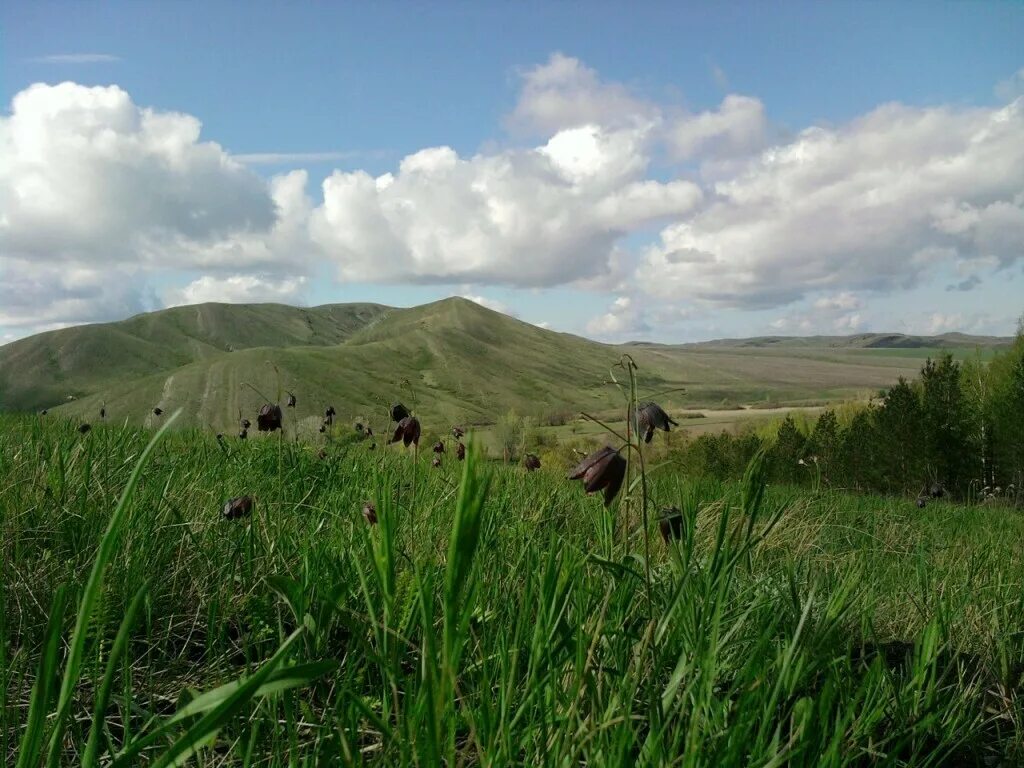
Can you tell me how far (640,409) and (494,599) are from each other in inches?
28.7

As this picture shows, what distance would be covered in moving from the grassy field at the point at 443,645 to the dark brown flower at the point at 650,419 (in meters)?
0.25

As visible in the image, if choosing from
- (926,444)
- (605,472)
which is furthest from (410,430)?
(926,444)

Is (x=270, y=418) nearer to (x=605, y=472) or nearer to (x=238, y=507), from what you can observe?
(x=238, y=507)

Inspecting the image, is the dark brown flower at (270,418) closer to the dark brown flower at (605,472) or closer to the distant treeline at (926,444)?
the dark brown flower at (605,472)

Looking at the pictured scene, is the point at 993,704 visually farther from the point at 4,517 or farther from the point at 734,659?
the point at 4,517

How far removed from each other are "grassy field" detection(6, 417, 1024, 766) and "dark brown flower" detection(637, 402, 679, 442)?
25cm

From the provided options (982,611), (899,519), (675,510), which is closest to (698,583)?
(675,510)

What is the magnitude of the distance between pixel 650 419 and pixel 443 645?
1486 mm

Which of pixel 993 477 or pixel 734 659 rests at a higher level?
pixel 734 659

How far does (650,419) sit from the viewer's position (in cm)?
229

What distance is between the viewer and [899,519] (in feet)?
33.0

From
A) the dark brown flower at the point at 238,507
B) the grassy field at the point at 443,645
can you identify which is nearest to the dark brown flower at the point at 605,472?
the grassy field at the point at 443,645

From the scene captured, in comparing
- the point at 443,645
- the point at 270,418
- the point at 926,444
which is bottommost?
the point at 926,444

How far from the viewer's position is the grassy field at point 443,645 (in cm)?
112
